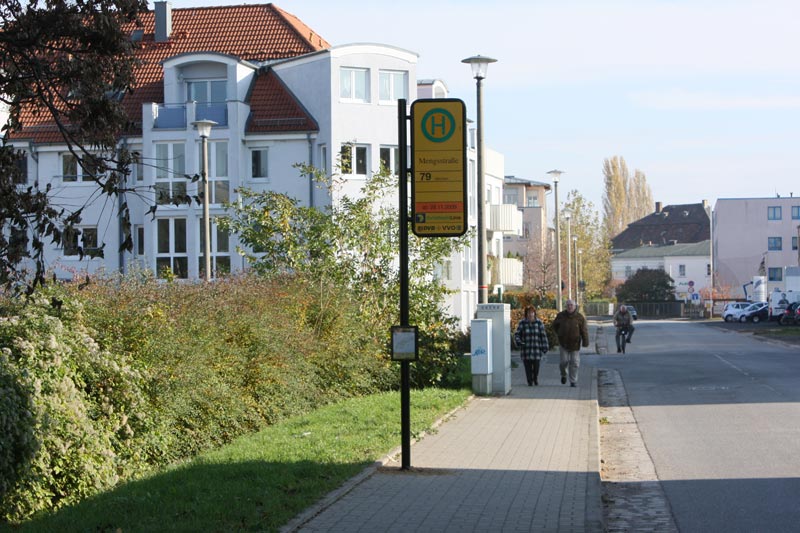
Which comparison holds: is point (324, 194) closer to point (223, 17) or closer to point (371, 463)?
point (223, 17)

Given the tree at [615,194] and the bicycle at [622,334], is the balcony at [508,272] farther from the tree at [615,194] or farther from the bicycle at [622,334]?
the tree at [615,194]

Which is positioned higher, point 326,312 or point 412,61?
point 412,61

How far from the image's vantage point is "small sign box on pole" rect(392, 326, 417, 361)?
36.1ft

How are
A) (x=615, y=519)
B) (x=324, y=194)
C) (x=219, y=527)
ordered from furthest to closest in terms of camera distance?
(x=324, y=194)
(x=615, y=519)
(x=219, y=527)

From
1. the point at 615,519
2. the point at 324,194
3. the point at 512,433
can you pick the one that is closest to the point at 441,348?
the point at 512,433

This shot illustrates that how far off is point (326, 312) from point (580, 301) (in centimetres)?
6157

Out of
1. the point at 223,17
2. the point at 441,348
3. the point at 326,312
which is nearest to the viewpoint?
the point at 326,312

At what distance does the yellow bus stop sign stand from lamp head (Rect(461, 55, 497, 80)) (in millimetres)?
11569

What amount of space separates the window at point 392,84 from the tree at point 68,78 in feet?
115

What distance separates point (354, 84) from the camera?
42.9m

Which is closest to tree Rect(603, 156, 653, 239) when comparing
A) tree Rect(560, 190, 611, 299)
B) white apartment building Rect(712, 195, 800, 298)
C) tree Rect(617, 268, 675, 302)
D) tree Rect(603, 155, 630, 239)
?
tree Rect(603, 155, 630, 239)

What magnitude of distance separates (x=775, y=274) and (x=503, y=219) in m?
73.5

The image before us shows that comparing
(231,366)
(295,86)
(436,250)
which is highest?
(295,86)

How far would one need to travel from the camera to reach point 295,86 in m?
44.1
